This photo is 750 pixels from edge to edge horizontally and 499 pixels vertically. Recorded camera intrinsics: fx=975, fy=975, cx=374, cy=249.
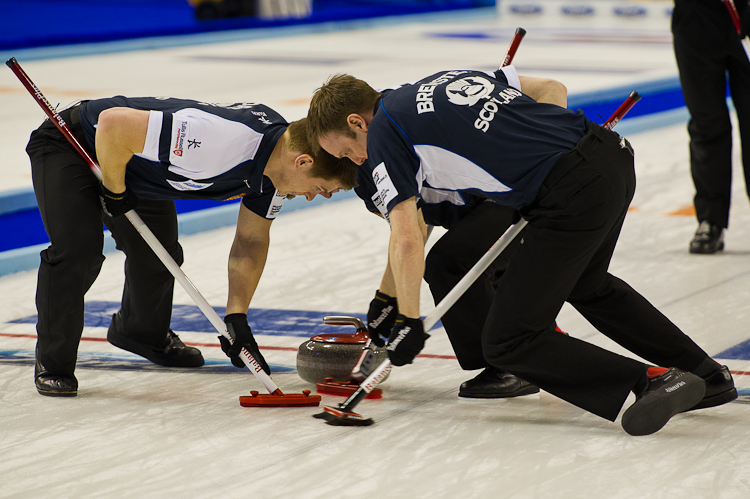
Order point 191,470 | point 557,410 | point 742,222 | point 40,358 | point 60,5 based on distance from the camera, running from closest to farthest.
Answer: point 191,470
point 557,410
point 40,358
point 742,222
point 60,5

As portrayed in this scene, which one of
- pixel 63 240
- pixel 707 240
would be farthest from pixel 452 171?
pixel 707 240

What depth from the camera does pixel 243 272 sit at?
2.98 m

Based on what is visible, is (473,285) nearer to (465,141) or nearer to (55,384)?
(465,141)

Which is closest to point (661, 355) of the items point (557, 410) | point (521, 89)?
point (557, 410)

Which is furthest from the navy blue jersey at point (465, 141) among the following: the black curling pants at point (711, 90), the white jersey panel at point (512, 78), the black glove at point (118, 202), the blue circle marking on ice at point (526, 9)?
the blue circle marking on ice at point (526, 9)

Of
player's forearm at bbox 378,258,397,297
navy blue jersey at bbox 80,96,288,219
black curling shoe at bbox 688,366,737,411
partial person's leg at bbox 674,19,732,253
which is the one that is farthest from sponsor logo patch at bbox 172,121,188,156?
partial person's leg at bbox 674,19,732,253

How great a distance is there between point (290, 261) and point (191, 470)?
7.83 feet

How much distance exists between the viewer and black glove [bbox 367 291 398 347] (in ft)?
9.29

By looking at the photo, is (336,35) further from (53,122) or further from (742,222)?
(53,122)

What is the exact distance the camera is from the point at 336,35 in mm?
15102

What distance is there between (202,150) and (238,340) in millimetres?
568

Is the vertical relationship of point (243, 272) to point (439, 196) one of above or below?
below

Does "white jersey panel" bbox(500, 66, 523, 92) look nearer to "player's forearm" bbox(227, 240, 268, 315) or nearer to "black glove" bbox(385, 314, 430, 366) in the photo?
"black glove" bbox(385, 314, 430, 366)

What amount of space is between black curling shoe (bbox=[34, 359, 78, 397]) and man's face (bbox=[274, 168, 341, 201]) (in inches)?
34.2
